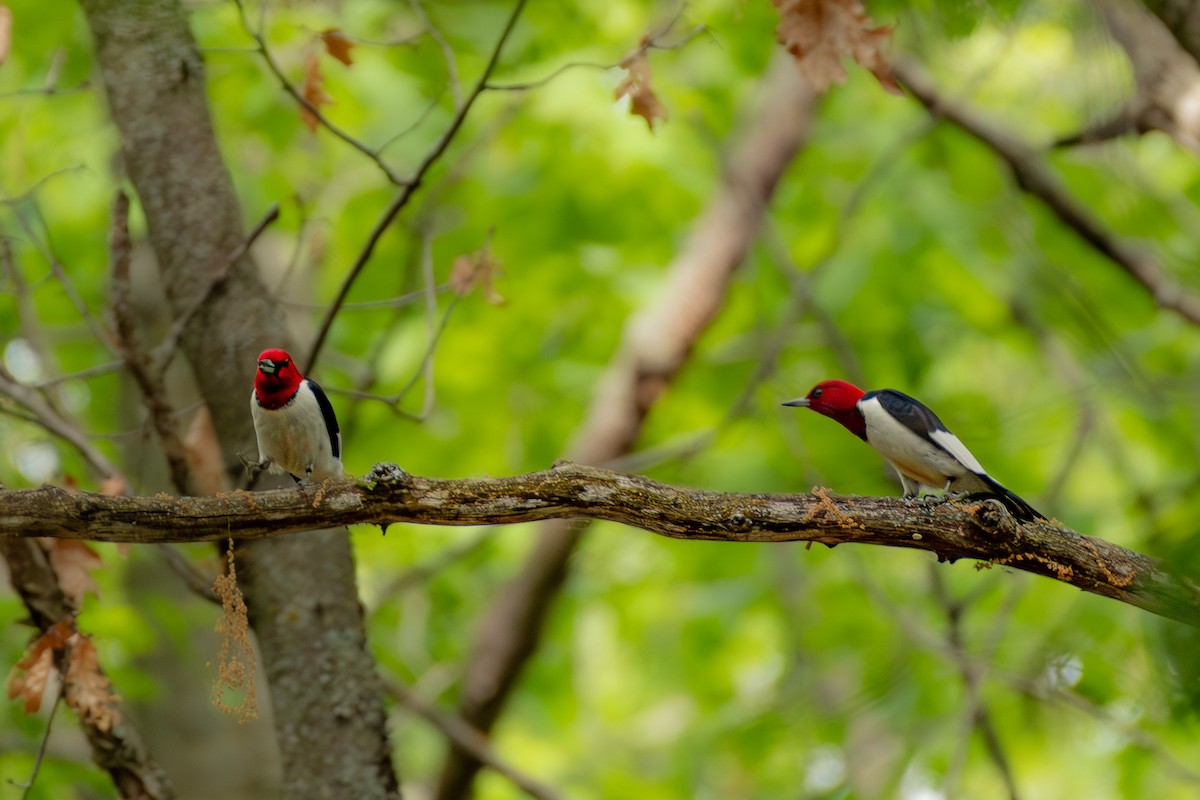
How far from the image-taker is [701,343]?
24.8 feet

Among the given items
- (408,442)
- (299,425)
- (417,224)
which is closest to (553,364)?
(408,442)

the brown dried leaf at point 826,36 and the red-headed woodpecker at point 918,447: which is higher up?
the brown dried leaf at point 826,36

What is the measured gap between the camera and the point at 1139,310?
300 inches

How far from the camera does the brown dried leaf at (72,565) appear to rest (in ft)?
13.0

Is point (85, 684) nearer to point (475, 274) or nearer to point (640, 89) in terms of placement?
point (475, 274)

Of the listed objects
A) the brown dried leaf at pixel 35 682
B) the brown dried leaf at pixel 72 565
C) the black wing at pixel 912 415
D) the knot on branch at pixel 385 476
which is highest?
the brown dried leaf at pixel 72 565

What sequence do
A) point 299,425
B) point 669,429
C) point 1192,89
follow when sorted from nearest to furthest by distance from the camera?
point 299,425
point 1192,89
point 669,429

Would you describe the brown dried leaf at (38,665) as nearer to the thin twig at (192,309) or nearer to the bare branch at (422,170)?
the thin twig at (192,309)

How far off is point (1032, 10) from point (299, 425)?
4032mm

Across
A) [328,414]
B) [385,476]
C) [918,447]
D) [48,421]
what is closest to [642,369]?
[328,414]

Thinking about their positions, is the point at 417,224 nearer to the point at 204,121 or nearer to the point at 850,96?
the point at 204,121

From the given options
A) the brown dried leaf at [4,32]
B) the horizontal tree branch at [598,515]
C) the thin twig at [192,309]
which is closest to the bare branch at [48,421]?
the thin twig at [192,309]

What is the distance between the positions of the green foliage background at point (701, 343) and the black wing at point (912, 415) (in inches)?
64.0

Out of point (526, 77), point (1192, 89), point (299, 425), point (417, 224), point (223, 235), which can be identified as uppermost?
point (526, 77)
